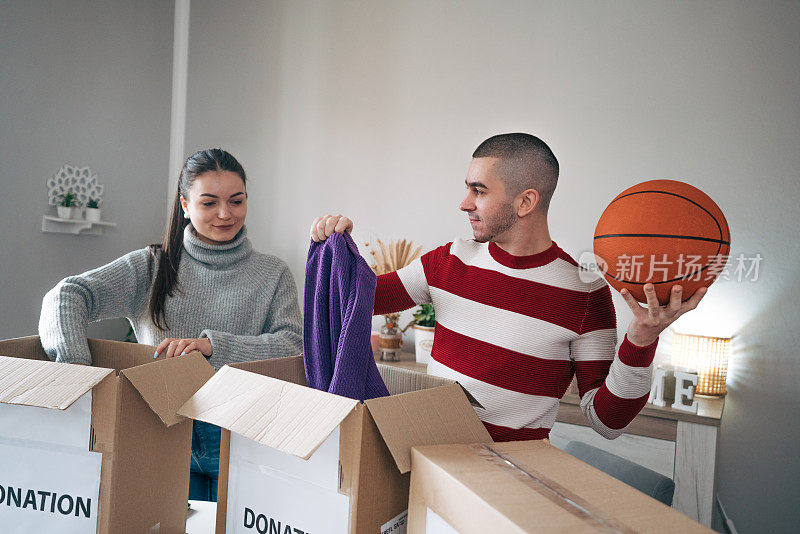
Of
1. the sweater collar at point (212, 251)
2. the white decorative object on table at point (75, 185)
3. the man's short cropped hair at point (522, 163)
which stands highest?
the man's short cropped hair at point (522, 163)

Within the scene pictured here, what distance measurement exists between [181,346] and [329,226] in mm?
404

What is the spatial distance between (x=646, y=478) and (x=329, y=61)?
2.80 meters

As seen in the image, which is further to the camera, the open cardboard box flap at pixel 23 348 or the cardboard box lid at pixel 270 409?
the open cardboard box flap at pixel 23 348

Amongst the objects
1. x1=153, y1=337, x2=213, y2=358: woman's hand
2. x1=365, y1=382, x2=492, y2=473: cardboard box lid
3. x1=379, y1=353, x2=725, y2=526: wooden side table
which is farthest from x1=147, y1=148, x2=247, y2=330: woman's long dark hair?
x1=379, y1=353, x2=725, y2=526: wooden side table

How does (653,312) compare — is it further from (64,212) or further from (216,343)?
(64,212)

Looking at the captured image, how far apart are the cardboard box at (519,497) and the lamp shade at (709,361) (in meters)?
1.96

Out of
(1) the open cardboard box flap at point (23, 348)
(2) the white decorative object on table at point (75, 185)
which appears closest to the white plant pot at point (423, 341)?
(1) the open cardboard box flap at point (23, 348)

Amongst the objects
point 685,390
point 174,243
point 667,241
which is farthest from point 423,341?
point 667,241

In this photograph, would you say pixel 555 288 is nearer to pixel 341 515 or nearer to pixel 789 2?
pixel 341 515

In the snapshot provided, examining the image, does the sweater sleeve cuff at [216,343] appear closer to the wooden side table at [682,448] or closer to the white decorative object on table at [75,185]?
the wooden side table at [682,448]

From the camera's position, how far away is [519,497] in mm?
563

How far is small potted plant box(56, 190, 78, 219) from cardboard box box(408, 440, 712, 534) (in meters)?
2.99

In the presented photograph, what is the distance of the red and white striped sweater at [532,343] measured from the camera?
1.21 meters

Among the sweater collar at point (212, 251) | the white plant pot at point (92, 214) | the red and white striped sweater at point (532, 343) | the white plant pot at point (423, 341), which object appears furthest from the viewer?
the white plant pot at point (92, 214)
